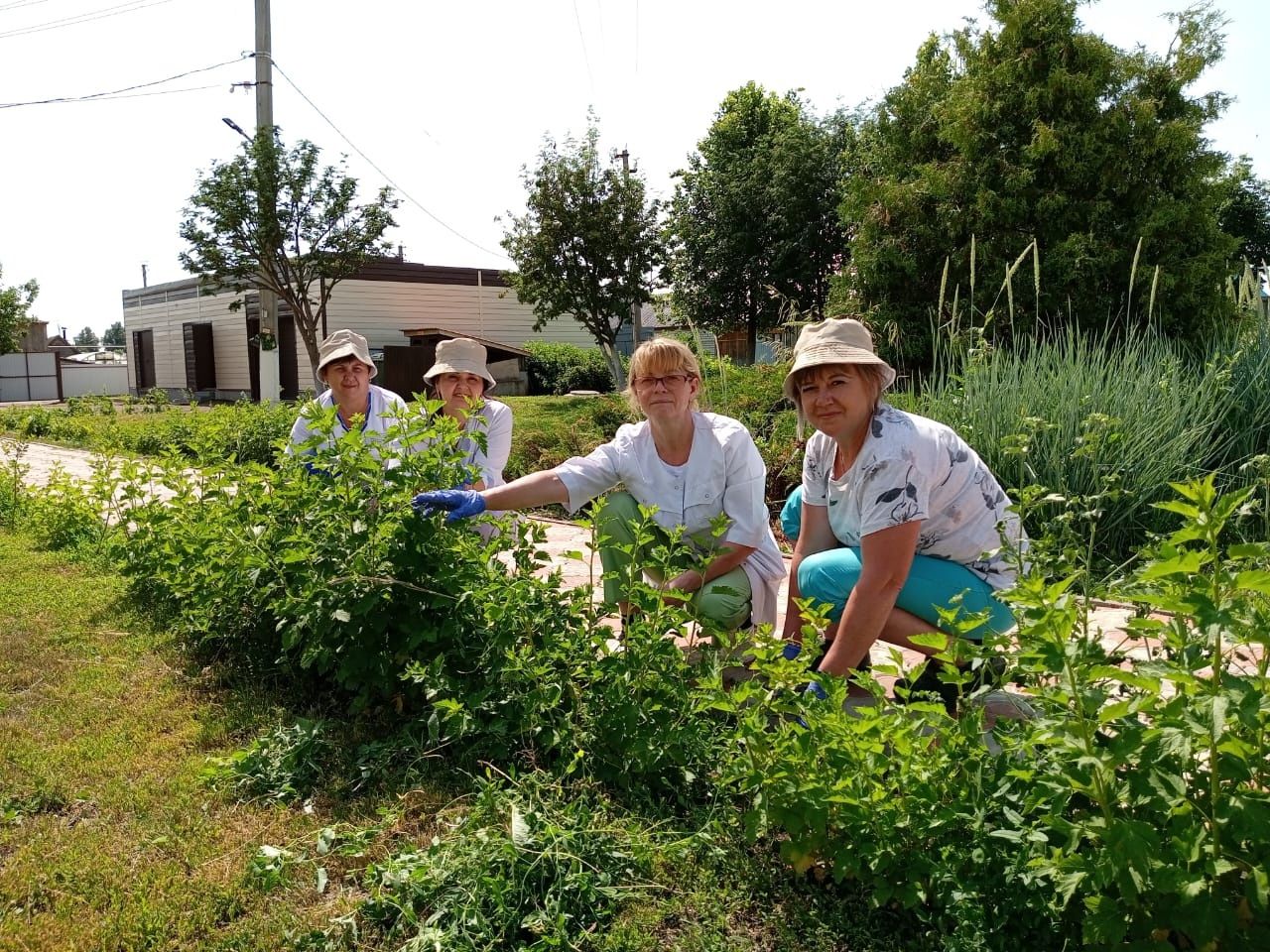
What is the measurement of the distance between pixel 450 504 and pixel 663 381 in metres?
1.02

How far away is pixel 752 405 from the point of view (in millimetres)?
8211

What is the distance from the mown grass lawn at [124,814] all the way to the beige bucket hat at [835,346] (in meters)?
1.96

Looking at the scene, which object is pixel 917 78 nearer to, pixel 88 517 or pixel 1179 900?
pixel 88 517

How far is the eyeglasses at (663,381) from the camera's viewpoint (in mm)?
3666

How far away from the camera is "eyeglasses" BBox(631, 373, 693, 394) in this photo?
144 inches

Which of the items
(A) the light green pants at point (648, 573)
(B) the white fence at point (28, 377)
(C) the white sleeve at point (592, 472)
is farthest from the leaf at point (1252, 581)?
(B) the white fence at point (28, 377)

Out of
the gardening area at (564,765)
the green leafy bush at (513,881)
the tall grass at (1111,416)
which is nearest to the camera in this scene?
the gardening area at (564,765)

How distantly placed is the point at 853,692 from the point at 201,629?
2629mm

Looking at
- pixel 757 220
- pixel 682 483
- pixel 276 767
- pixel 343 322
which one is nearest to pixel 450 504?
pixel 276 767

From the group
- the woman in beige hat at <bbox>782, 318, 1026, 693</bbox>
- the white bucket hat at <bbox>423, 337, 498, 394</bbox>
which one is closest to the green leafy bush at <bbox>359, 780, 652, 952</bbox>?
the woman in beige hat at <bbox>782, 318, 1026, 693</bbox>

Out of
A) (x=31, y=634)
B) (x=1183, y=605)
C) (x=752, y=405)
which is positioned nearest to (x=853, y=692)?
(x=1183, y=605)

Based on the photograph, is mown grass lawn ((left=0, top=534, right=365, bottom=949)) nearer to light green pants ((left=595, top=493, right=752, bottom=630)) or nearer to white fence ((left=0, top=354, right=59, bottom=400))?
light green pants ((left=595, top=493, right=752, bottom=630))

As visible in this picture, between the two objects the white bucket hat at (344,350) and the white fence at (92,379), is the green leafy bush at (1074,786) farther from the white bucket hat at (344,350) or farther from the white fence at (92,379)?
the white fence at (92,379)

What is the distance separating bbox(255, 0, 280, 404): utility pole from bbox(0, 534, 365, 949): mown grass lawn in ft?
37.6
